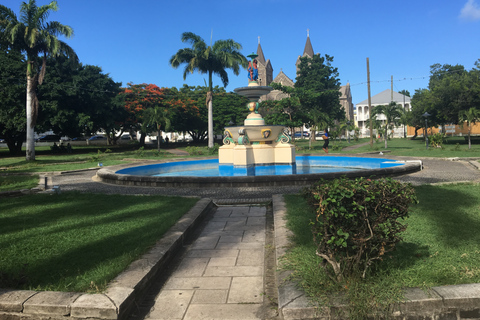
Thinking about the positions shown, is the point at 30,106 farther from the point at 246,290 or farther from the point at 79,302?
the point at 246,290

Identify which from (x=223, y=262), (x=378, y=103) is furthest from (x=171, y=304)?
(x=378, y=103)

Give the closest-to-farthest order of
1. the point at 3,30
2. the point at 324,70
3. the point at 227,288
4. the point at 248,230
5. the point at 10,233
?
the point at 227,288 < the point at 10,233 < the point at 248,230 < the point at 3,30 < the point at 324,70

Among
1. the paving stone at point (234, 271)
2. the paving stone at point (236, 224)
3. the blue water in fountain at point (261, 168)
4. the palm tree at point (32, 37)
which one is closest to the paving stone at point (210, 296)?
the paving stone at point (234, 271)

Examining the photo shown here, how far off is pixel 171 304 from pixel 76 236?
2.24m

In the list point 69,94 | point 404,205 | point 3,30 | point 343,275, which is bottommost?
point 343,275

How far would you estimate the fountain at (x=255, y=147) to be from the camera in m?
13.9

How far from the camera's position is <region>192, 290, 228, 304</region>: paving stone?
10.6 feet

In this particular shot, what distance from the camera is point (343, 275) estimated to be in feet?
9.85

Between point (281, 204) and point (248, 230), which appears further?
point (281, 204)

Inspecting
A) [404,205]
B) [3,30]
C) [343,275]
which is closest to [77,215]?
[343,275]

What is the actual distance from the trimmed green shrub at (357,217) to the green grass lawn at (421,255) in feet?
0.67

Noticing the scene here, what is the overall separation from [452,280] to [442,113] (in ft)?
105

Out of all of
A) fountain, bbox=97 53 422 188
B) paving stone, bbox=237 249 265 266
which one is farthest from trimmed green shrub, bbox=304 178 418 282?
fountain, bbox=97 53 422 188

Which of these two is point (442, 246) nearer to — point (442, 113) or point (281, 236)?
point (281, 236)
